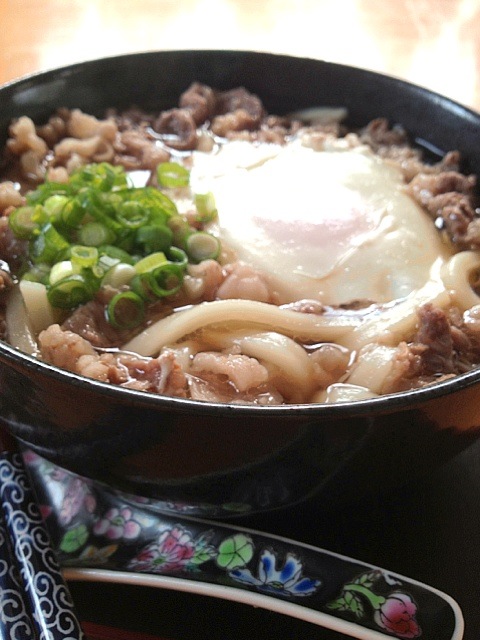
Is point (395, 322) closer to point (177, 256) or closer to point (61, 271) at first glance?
point (177, 256)

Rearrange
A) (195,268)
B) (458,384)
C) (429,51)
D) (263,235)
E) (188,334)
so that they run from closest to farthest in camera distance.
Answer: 1. (458,384)
2. (188,334)
3. (195,268)
4. (263,235)
5. (429,51)

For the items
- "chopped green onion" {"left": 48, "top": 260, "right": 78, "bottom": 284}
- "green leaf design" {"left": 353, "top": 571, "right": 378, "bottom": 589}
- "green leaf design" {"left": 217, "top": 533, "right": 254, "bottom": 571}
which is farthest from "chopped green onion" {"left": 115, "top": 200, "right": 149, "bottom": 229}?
"green leaf design" {"left": 353, "top": 571, "right": 378, "bottom": 589}

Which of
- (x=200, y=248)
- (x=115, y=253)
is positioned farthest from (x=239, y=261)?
(x=115, y=253)

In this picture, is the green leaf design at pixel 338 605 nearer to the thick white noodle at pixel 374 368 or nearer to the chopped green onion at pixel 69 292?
the thick white noodle at pixel 374 368

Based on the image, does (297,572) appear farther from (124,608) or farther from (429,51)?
(429,51)

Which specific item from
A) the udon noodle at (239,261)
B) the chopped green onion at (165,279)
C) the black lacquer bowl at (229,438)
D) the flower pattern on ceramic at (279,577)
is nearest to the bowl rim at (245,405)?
the black lacquer bowl at (229,438)

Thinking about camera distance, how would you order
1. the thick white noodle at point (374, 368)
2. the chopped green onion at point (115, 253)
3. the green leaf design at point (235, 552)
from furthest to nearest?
the chopped green onion at point (115, 253), the thick white noodle at point (374, 368), the green leaf design at point (235, 552)

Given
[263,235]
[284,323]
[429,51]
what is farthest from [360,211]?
[429,51]
